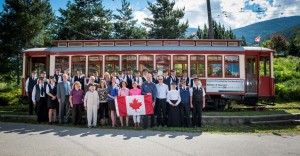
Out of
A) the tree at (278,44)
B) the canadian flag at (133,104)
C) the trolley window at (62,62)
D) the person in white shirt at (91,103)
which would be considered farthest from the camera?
the tree at (278,44)

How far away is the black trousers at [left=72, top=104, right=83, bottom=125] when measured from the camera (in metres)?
10.3

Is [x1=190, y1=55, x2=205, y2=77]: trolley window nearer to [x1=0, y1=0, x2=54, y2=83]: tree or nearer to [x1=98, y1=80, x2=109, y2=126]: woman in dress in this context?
[x1=98, y1=80, x2=109, y2=126]: woman in dress

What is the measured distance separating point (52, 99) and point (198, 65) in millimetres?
7207

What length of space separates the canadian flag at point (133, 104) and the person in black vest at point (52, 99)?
2631 millimetres

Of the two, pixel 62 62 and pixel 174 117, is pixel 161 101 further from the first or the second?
pixel 62 62

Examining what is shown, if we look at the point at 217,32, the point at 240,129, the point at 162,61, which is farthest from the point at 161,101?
the point at 217,32

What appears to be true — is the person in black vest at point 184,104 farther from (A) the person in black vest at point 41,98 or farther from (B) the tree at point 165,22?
(B) the tree at point 165,22

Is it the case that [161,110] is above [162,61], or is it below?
below

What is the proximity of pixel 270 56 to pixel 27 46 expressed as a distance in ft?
73.1

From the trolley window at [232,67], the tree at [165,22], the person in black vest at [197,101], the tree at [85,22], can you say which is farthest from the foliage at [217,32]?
the person in black vest at [197,101]

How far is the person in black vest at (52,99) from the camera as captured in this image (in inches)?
422

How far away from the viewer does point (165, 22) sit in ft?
109

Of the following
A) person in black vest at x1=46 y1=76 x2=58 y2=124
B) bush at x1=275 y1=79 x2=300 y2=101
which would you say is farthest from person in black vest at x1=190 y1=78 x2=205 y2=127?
bush at x1=275 y1=79 x2=300 y2=101

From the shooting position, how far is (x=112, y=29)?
1304 inches
